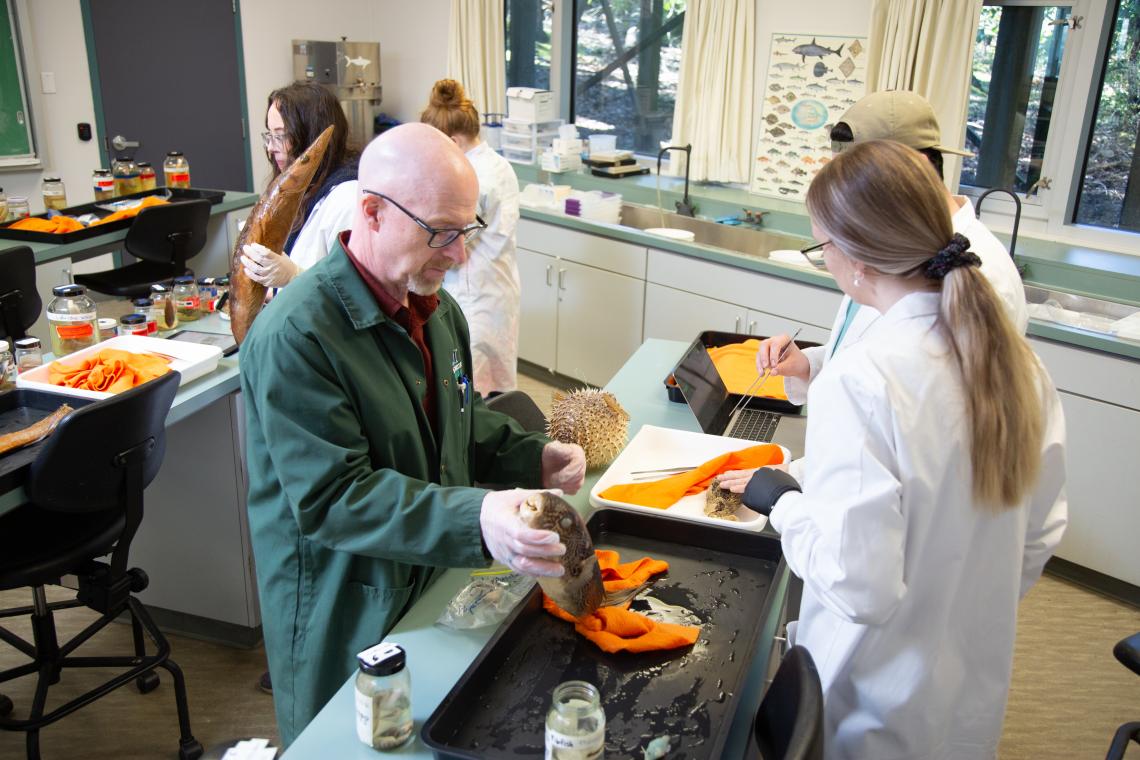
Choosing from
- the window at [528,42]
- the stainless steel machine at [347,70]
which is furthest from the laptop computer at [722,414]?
the stainless steel machine at [347,70]

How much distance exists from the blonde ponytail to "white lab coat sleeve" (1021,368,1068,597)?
0.06m

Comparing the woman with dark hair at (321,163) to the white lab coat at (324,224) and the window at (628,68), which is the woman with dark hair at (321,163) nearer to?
the white lab coat at (324,224)

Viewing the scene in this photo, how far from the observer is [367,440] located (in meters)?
1.38

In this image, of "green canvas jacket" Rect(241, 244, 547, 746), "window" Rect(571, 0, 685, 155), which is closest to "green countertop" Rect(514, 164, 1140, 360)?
"window" Rect(571, 0, 685, 155)

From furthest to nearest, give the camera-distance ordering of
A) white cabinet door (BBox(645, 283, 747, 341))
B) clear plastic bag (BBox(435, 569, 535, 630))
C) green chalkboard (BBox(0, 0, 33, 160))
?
green chalkboard (BBox(0, 0, 33, 160)), white cabinet door (BBox(645, 283, 747, 341)), clear plastic bag (BBox(435, 569, 535, 630))

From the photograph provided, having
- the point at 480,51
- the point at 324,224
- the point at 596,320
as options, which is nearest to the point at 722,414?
the point at 324,224

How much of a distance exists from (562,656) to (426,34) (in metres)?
5.55

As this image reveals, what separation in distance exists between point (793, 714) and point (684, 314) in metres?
3.02

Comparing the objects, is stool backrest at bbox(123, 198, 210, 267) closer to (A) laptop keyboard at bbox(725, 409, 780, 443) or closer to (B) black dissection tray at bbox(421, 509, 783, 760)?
(A) laptop keyboard at bbox(725, 409, 780, 443)

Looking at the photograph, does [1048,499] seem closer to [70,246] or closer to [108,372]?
[108,372]

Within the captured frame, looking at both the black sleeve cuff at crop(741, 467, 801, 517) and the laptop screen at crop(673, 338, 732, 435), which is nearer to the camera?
the black sleeve cuff at crop(741, 467, 801, 517)

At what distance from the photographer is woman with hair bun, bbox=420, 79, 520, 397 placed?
3145 millimetres

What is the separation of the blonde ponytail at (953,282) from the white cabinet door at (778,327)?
2395mm

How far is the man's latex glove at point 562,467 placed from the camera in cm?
169
